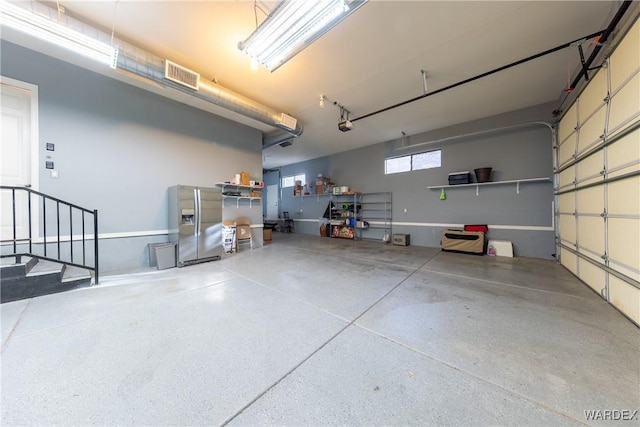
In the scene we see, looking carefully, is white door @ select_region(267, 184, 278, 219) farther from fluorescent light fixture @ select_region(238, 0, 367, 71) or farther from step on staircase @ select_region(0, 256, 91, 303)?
fluorescent light fixture @ select_region(238, 0, 367, 71)

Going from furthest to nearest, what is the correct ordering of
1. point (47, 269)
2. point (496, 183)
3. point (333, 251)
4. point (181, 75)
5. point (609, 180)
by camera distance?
point (333, 251)
point (496, 183)
point (181, 75)
point (47, 269)
point (609, 180)

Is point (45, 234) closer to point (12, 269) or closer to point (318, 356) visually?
point (12, 269)

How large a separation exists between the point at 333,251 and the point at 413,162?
3786 mm

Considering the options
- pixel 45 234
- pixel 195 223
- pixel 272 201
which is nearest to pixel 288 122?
pixel 195 223

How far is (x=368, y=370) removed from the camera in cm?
141

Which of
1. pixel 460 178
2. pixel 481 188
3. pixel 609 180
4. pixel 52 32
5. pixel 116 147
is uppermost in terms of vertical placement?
pixel 52 32

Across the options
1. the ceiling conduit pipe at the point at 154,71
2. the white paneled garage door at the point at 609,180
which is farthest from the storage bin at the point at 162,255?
the white paneled garage door at the point at 609,180

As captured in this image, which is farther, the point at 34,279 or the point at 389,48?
the point at 389,48

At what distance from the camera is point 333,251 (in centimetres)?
555

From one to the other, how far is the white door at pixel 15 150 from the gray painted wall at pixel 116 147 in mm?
148

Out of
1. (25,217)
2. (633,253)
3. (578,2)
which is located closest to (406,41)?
(578,2)

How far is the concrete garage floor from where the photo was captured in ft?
3.70

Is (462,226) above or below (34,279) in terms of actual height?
above

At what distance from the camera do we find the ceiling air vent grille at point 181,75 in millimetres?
3113
